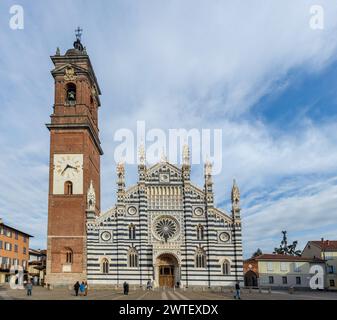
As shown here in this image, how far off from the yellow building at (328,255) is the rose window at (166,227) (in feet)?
83.5

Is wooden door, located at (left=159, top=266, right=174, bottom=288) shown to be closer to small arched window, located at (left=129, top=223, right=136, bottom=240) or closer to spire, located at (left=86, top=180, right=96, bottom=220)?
small arched window, located at (left=129, top=223, right=136, bottom=240)

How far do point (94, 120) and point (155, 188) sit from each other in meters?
12.6

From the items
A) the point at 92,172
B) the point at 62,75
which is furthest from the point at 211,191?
the point at 62,75

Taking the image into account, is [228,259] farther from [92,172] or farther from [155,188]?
[92,172]

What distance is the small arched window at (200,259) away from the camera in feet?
152

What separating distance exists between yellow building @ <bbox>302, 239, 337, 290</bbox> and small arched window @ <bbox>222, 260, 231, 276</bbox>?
19853 millimetres

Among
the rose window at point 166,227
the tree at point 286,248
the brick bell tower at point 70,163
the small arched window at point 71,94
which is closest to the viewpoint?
the brick bell tower at point 70,163

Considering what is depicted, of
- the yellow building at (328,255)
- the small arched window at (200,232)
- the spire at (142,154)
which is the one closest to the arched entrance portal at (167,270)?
the small arched window at (200,232)

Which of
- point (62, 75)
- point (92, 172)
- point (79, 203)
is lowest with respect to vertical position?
point (79, 203)

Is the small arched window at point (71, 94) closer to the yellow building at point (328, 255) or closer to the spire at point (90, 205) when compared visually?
the spire at point (90, 205)

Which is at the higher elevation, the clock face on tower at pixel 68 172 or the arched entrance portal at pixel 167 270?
the clock face on tower at pixel 68 172
